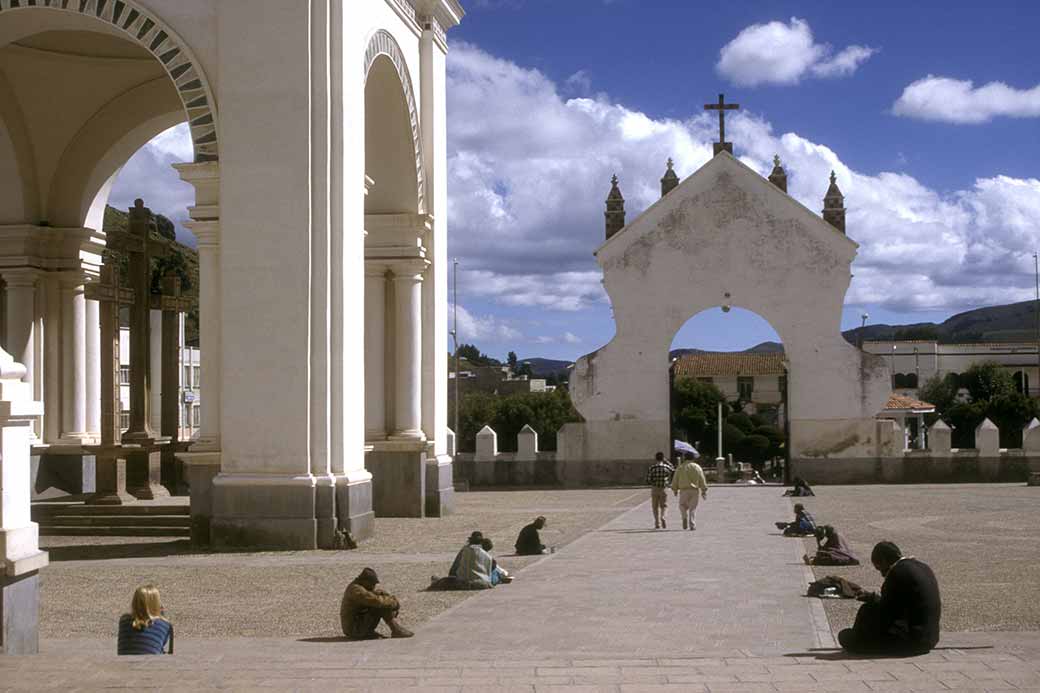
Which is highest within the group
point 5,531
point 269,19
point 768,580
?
point 269,19

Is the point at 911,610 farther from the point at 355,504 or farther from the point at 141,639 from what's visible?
the point at 355,504

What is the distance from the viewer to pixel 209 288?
1723 centimetres

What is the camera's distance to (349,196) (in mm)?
17359

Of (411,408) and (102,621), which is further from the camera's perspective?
(411,408)

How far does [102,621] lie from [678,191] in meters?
25.5

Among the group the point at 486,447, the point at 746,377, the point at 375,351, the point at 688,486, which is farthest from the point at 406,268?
the point at 746,377

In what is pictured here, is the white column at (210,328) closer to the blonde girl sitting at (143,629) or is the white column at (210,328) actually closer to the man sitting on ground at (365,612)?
the man sitting on ground at (365,612)

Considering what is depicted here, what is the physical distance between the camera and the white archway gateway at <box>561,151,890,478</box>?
34.3 meters

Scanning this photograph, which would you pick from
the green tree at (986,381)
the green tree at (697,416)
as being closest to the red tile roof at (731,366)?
the green tree at (986,381)

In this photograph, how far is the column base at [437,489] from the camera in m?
22.0

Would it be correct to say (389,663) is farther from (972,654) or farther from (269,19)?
(269,19)

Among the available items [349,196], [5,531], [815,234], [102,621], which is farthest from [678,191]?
[5,531]

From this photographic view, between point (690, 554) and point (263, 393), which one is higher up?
point (263, 393)

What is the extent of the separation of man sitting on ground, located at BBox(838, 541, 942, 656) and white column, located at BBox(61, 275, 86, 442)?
17237 mm
